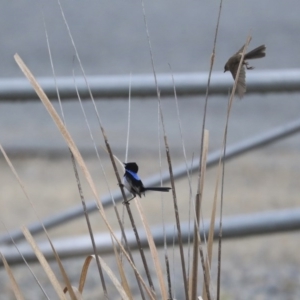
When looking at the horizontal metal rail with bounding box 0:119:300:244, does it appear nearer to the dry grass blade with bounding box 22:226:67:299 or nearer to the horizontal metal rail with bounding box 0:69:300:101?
the horizontal metal rail with bounding box 0:69:300:101

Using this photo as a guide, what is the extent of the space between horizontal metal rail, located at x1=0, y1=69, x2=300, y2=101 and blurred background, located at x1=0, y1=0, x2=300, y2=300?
2.10 m

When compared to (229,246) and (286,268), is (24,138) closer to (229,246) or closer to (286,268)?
(229,246)

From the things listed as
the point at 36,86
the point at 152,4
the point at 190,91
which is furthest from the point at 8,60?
the point at 36,86

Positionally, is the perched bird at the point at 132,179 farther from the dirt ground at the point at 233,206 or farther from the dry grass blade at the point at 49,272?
the dirt ground at the point at 233,206

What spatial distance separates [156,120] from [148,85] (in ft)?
16.9

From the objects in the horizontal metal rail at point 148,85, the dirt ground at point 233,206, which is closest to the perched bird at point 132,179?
the horizontal metal rail at point 148,85

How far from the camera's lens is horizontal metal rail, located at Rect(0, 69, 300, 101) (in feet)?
5.03

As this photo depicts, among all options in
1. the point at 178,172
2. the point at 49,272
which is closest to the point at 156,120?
the point at 178,172

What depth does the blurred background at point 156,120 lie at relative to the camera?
4.34 metres

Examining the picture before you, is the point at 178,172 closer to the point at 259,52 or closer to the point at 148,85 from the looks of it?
the point at 148,85

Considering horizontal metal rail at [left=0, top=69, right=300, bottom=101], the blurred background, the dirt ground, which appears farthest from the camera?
the blurred background

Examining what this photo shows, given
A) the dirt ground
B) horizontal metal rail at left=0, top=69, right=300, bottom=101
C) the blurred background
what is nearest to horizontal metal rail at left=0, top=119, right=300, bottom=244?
horizontal metal rail at left=0, top=69, right=300, bottom=101

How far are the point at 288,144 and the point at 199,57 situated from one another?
62.3 inches

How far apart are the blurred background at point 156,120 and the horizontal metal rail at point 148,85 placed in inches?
82.7
